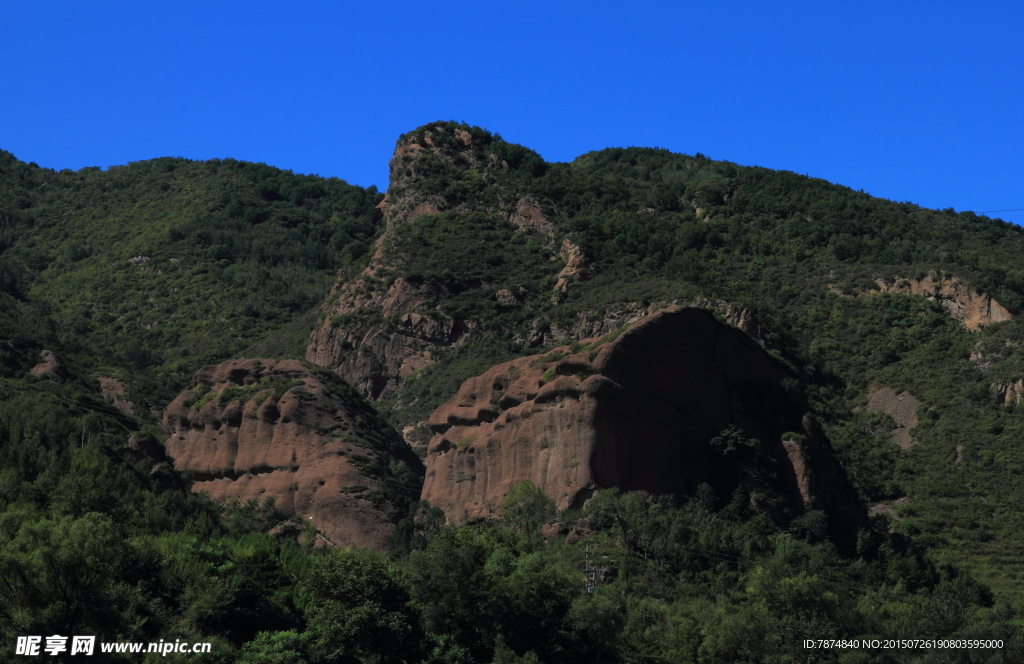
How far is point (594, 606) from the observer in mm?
56375

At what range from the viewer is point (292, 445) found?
262 ft

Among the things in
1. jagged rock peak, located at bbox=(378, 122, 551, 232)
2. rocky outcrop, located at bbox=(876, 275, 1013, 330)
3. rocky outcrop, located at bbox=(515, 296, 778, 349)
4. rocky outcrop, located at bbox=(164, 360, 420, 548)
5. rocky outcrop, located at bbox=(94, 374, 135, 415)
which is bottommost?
rocky outcrop, located at bbox=(164, 360, 420, 548)

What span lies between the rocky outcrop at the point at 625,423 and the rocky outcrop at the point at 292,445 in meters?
3.55

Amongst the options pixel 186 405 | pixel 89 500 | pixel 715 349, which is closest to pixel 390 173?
pixel 186 405

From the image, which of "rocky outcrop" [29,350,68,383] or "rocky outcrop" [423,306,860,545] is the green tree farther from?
"rocky outcrop" [29,350,68,383]

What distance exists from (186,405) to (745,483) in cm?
3331

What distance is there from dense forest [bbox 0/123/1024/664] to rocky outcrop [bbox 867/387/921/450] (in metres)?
0.67

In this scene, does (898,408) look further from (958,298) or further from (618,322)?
(618,322)

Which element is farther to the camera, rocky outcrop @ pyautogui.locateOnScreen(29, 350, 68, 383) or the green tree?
rocky outcrop @ pyautogui.locateOnScreen(29, 350, 68, 383)

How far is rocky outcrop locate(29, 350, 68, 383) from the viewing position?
280ft

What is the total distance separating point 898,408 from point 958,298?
12146 mm

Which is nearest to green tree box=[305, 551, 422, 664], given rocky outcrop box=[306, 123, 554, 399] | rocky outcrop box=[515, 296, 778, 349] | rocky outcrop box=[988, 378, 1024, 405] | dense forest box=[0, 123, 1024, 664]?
dense forest box=[0, 123, 1024, 664]

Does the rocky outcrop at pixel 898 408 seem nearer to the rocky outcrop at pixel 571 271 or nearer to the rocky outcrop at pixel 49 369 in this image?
the rocky outcrop at pixel 571 271

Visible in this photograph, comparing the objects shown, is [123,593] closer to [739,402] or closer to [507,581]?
[507,581]
